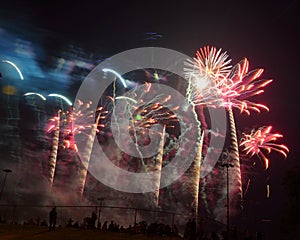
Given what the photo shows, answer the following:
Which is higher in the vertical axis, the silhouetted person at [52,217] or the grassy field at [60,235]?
the silhouetted person at [52,217]

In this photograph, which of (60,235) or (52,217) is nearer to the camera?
(60,235)

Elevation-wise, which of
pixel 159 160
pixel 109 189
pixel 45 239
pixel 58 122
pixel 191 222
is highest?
pixel 58 122

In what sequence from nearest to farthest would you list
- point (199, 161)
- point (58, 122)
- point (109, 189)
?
point (199, 161)
point (58, 122)
point (109, 189)

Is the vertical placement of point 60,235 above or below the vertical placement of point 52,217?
below

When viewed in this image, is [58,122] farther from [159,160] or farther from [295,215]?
[295,215]

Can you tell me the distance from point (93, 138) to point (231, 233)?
32802 mm

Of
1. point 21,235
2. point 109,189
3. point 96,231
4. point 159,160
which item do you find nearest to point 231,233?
point 96,231

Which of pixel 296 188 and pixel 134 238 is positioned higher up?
pixel 296 188

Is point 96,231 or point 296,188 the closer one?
point 96,231

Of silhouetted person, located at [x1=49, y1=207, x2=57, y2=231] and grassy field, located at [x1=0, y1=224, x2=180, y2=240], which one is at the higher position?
silhouetted person, located at [x1=49, y1=207, x2=57, y2=231]

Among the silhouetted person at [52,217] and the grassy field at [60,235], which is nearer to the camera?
the grassy field at [60,235]

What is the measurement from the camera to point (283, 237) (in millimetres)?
40625

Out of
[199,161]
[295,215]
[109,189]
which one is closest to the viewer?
[295,215]

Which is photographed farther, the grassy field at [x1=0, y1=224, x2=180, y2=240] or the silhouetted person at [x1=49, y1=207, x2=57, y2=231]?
the silhouetted person at [x1=49, y1=207, x2=57, y2=231]
